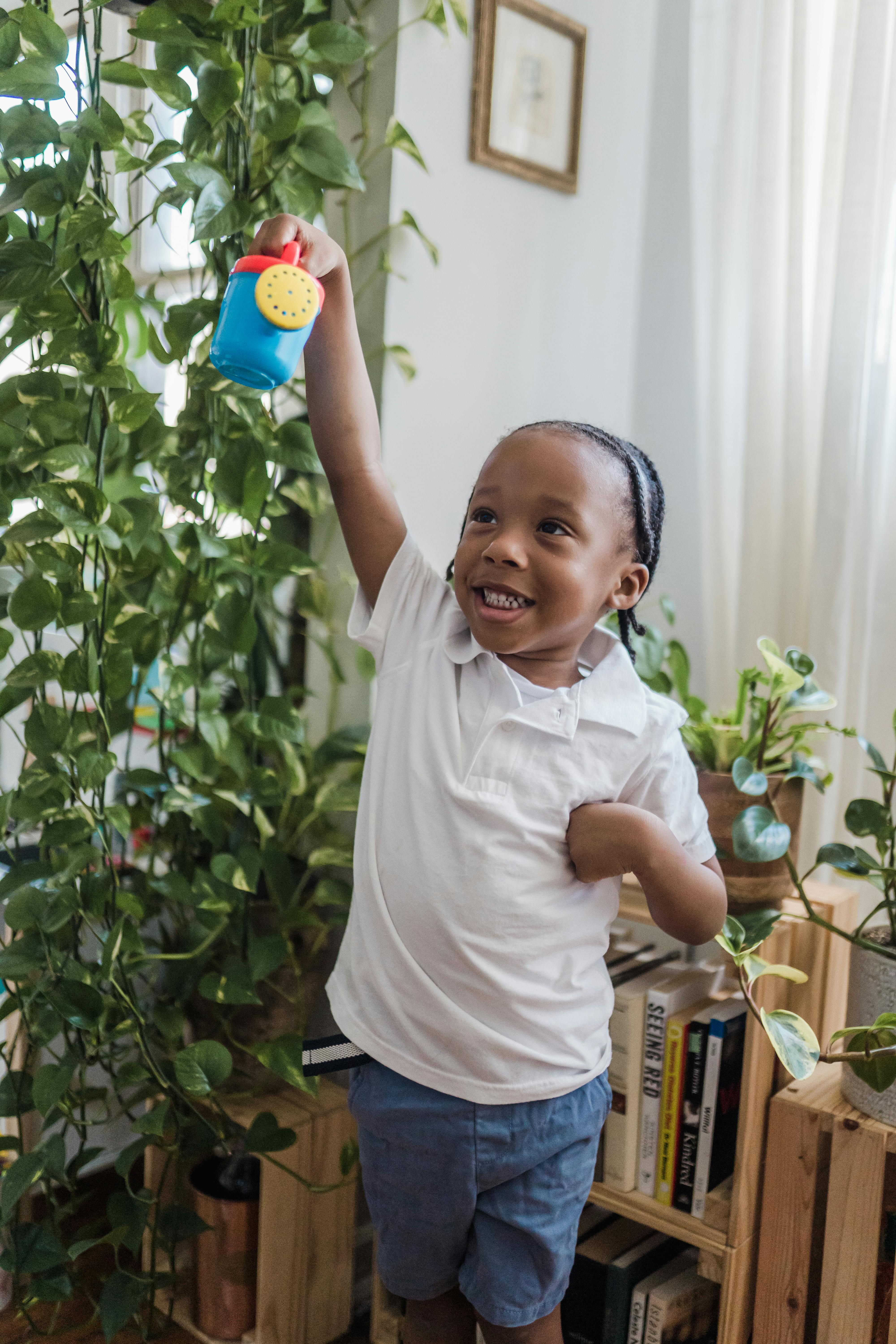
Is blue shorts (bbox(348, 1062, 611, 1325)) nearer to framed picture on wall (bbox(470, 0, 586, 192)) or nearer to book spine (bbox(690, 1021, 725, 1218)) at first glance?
book spine (bbox(690, 1021, 725, 1218))

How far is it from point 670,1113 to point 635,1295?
22 centimetres

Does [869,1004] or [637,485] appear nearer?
[637,485]

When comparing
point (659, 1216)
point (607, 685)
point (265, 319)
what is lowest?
point (659, 1216)

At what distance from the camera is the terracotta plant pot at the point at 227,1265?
138 cm

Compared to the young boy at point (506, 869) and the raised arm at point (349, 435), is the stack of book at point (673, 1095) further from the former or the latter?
the raised arm at point (349, 435)

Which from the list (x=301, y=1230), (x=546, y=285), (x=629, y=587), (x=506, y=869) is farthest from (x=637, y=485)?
(x=301, y=1230)

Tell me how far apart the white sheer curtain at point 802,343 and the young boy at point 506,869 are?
496mm

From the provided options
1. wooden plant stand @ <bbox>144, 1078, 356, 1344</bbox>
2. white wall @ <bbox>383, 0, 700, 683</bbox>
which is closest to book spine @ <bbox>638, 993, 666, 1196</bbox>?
wooden plant stand @ <bbox>144, 1078, 356, 1344</bbox>

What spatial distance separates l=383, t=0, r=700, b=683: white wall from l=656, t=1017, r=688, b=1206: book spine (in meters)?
0.61

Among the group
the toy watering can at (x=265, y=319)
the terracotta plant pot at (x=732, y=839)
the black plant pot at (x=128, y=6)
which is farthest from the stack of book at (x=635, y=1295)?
the black plant pot at (x=128, y=6)

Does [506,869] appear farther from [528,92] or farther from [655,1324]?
[528,92]

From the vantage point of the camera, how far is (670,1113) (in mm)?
1231

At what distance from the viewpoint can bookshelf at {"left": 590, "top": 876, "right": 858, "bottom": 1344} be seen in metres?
1.16

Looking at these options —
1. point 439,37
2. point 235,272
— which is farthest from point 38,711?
point 439,37
